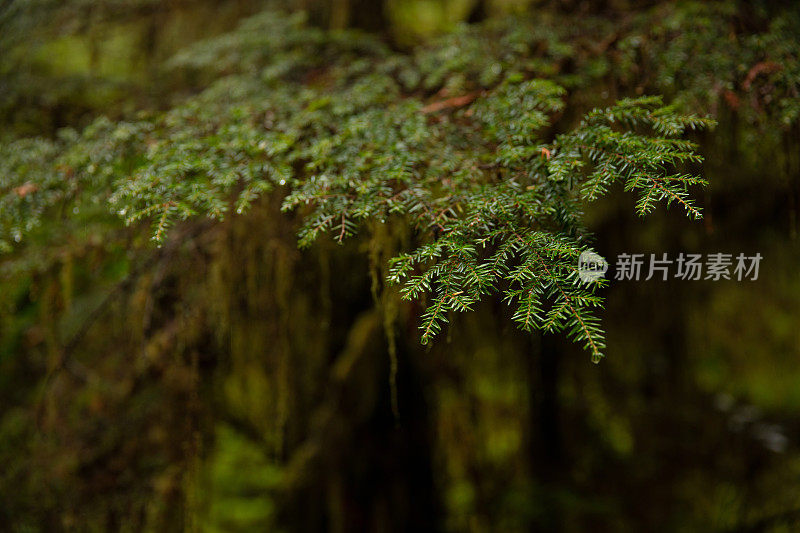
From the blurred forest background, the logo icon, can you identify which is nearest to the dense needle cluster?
the logo icon

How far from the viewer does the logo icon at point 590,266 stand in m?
0.75

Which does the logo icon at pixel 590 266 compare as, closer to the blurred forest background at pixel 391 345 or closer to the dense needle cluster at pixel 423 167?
the dense needle cluster at pixel 423 167

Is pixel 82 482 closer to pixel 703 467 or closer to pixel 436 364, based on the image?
pixel 436 364

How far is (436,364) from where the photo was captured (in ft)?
8.02

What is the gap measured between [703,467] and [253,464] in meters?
2.82

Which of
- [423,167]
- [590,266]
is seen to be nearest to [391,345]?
[423,167]

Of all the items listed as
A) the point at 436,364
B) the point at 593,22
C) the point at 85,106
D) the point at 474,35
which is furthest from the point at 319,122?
the point at 85,106

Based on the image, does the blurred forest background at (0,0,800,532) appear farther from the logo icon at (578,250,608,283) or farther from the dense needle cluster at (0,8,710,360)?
the logo icon at (578,250,608,283)

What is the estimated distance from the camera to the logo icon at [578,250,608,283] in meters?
0.75

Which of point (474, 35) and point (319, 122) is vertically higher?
point (474, 35)

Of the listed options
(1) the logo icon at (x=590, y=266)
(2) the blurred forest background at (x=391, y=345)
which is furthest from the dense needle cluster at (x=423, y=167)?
(2) the blurred forest background at (x=391, y=345)

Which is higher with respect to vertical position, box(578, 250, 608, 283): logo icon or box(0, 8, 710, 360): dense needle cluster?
box(0, 8, 710, 360): dense needle cluster

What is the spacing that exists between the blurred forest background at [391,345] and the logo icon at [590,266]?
488 millimetres

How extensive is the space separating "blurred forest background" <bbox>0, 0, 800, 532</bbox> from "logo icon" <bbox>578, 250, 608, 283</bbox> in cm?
49
